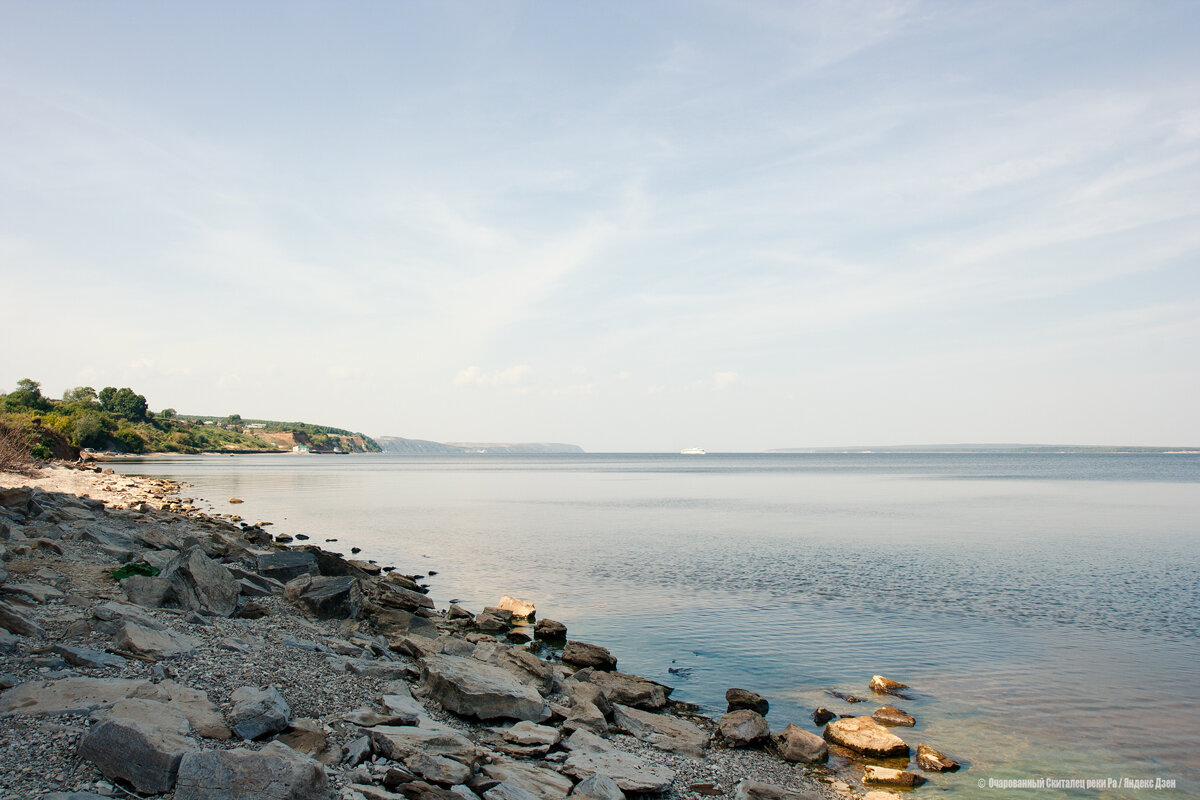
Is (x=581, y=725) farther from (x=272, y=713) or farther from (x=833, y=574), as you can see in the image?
(x=833, y=574)

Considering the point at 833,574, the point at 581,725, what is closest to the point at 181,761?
the point at 581,725

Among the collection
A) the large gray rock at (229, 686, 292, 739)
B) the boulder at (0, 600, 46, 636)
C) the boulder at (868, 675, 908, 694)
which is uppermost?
the boulder at (0, 600, 46, 636)

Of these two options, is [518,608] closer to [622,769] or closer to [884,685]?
[884,685]

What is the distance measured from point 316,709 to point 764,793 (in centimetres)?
674

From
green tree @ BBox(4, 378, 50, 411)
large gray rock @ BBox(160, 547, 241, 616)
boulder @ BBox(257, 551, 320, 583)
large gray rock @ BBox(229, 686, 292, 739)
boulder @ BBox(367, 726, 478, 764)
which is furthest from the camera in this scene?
green tree @ BBox(4, 378, 50, 411)

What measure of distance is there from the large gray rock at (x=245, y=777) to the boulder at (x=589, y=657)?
10362mm

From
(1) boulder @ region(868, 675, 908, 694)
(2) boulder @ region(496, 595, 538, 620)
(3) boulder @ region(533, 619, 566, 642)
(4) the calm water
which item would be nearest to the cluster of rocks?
(3) boulder @ region(533, 619, 566, 642)

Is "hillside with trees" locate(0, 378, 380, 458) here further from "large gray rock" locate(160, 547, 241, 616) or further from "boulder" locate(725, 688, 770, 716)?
"boulder" locate(725, 688, 770, 716)

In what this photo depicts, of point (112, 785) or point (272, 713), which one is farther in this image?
point (272, 713)

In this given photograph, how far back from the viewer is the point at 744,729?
1302 centimetres

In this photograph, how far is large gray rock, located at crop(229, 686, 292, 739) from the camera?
29.0 ft

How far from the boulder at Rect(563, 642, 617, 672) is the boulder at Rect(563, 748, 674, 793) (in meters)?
5.77

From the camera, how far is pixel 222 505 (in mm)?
56656

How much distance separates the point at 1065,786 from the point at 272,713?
12391 millimetres
